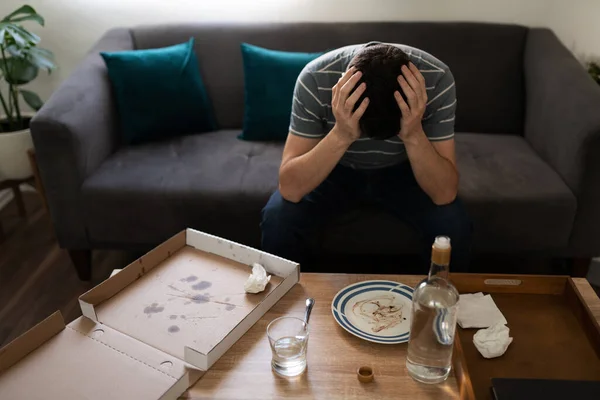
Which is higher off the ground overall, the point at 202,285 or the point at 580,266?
the point at 202,285

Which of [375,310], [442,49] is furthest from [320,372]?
[442,49]

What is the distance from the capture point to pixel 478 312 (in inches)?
45.3

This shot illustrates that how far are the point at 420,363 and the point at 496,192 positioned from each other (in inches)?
36.0

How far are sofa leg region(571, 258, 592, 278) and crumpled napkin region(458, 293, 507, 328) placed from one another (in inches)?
34.6

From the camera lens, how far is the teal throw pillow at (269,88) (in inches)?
82.5

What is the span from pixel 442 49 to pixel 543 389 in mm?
1613

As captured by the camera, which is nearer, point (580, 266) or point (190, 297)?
point (190, 297)

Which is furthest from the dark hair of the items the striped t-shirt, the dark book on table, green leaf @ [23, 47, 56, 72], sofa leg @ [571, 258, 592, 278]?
green leaf @ [23, 47, 56, 72]

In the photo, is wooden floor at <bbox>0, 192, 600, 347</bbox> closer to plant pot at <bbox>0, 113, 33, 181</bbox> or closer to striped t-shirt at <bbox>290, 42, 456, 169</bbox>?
plant pot at <bbox>0, 113, 33, 181</bbox>

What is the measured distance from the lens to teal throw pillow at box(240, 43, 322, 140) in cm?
210

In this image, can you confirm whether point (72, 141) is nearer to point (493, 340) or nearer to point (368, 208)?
point (368, 208)

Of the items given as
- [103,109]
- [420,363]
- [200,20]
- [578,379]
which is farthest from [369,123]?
[200,20]

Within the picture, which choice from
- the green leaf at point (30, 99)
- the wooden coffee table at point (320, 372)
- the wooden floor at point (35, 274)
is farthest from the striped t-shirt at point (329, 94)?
the green leaf at point (30, 99)

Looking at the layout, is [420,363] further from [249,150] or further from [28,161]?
[28,161]
